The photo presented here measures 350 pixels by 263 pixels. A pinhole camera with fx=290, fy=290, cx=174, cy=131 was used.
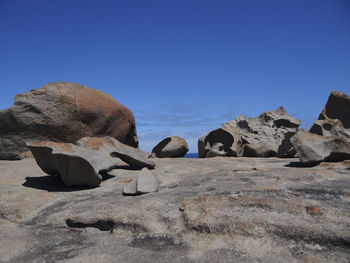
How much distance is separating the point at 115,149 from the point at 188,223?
291cm

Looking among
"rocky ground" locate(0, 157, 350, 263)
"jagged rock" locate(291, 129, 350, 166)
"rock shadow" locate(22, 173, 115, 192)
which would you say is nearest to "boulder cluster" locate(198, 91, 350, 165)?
"jagged rock" locate(291, 129, 350, 166)

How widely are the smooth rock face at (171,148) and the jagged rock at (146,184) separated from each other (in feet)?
15.6

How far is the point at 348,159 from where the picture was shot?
200 inches

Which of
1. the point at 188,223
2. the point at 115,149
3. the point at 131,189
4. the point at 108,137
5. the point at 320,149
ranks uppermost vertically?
the point at 108,137

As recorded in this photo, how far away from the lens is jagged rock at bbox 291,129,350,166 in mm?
4969

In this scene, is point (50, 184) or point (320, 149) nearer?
point (50, 184)

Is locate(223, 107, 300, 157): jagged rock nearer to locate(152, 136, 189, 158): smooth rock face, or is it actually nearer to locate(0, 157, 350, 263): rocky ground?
locate(152, 136, 189, 158): smooth rock face

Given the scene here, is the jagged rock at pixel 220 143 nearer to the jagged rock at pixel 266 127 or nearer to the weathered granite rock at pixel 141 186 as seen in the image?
the jagged rock at pixel 266 127

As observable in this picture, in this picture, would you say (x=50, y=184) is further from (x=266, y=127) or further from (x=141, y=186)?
(x=266, y=127)

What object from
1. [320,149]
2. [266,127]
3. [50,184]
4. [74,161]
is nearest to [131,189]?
[74,161]

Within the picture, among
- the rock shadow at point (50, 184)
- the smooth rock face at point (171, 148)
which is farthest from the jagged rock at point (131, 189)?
the smooth rock face at point (171, 148)

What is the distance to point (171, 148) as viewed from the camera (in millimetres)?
8461

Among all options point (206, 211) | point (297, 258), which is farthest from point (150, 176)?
point (297, 258)

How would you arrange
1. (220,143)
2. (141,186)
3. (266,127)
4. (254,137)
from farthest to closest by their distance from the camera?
(266,127) → (254,137) → (220,143) → (141,186)
